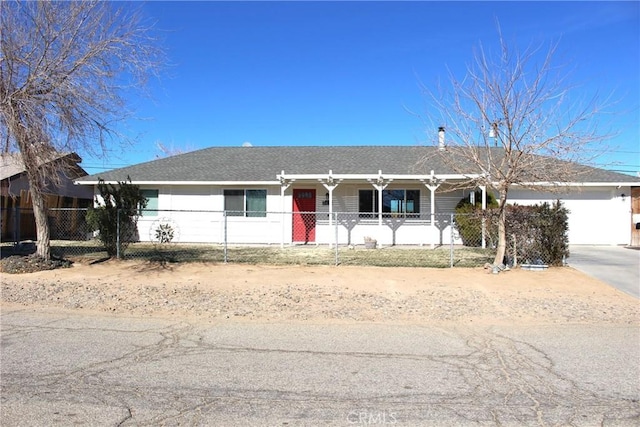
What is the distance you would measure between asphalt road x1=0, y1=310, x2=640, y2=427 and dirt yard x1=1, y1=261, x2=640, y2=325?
0.75 m

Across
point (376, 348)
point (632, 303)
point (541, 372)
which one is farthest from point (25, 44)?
point (632, 303)

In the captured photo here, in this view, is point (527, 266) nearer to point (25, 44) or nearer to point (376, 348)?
point (376, 348)

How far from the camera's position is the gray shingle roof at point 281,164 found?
59.0 ft

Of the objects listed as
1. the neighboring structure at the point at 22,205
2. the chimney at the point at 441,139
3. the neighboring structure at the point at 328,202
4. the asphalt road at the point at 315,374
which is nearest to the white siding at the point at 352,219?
the neighboring structure at the point at 328,202

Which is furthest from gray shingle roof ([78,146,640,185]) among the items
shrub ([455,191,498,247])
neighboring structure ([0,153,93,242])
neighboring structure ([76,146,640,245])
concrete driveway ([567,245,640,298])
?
concrete driveway ([567,245,640,298])

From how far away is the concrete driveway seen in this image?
978 cm

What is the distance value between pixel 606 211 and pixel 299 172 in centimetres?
1103

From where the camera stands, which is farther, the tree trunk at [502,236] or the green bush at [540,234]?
the green bush at [540,234]

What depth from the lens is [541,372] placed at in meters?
4.89

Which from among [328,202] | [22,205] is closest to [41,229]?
[328,202]

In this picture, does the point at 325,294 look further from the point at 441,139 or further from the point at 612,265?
the point at 612,265

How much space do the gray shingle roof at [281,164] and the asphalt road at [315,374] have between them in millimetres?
11507

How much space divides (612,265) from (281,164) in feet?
40.1

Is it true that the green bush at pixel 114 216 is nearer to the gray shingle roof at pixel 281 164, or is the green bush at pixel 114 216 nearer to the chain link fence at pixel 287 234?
the chain link fence at pixel 287 234
